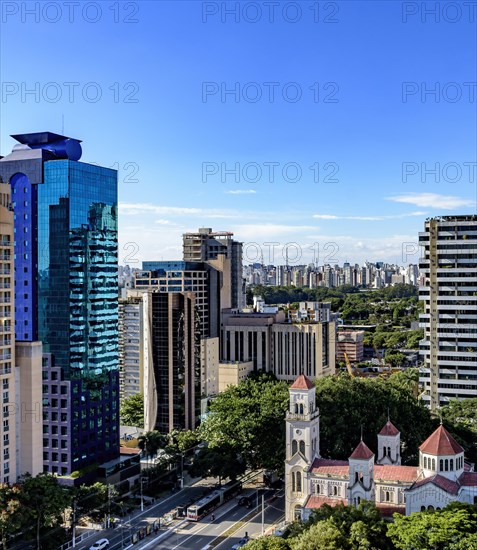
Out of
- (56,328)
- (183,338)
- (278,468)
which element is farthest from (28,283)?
(278,468)

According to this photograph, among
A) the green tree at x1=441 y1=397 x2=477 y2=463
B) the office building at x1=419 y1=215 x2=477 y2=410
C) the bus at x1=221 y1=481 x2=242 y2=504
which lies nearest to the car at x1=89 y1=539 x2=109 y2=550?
the bus at x1=221 y1=481 x2=242 y2=504

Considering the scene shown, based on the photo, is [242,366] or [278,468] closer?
[278,468]

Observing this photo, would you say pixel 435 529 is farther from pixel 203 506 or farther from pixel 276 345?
pixel 276 345

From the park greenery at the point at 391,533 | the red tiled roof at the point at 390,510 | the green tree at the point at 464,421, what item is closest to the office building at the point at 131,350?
the green tree at the point at 464,421

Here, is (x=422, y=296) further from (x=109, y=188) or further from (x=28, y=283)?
(x=28, y=283)

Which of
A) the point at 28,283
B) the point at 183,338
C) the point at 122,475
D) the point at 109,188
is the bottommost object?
the point at 122,475

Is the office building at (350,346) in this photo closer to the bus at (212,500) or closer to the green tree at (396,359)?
the green tree at (396,359)

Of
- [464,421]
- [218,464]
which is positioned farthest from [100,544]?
[464,421]
